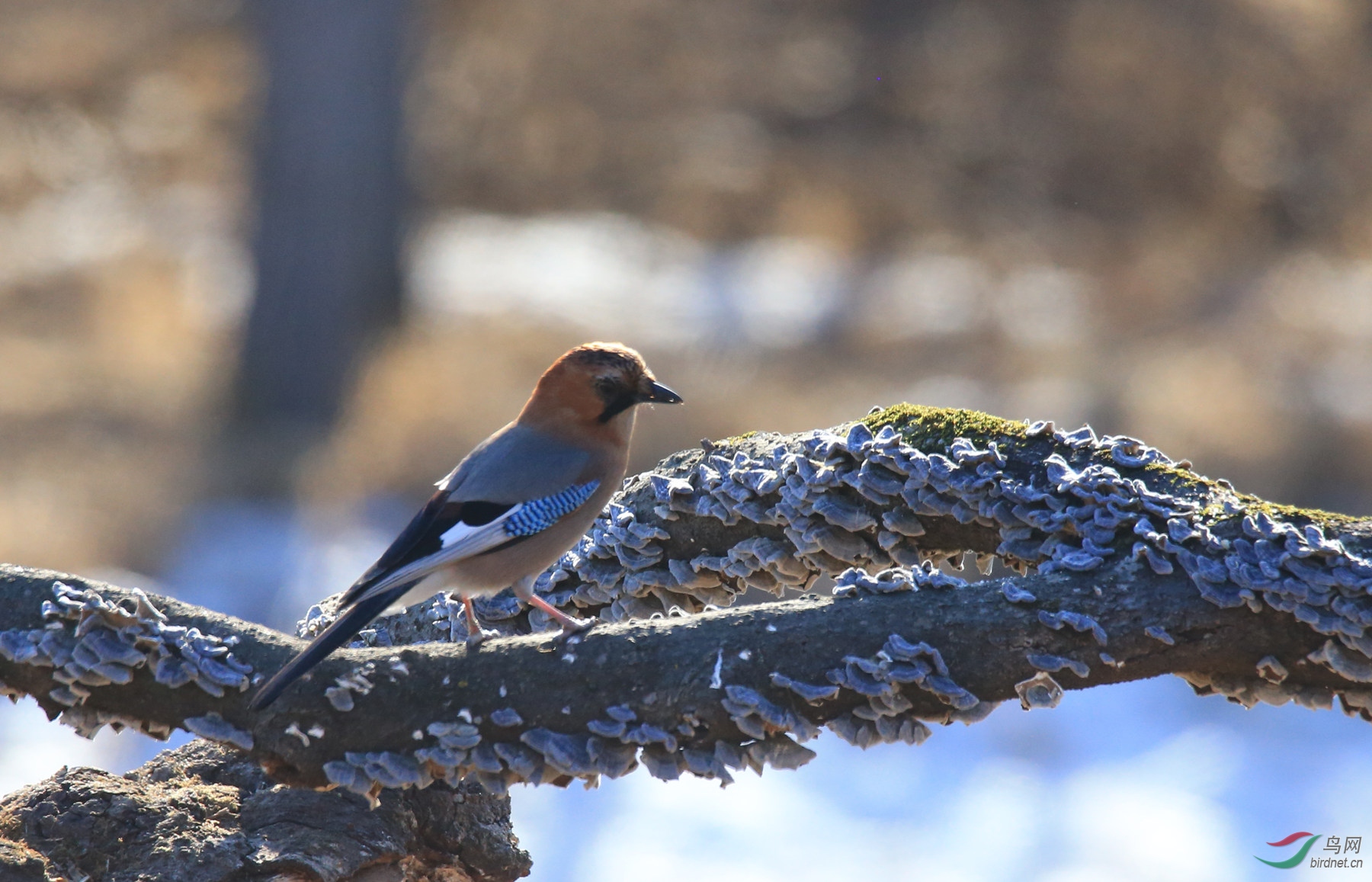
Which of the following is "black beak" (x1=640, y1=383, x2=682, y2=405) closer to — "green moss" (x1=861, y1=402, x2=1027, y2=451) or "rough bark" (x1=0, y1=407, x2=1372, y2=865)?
"green moss" (x1=861, y1=402, x2=1027, y2=451)

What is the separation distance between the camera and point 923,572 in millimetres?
2074

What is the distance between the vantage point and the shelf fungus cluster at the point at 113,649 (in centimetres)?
199

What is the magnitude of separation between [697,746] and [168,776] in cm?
111

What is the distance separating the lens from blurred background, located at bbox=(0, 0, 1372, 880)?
7465mm

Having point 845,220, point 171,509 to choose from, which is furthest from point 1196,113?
point 171,509

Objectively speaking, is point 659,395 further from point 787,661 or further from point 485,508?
point 787,661

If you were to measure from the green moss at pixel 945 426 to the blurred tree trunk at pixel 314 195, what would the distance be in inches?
278

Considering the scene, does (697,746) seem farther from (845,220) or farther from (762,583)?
(845,220)

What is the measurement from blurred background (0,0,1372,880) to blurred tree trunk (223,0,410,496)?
3 cm

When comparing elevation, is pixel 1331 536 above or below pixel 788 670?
above

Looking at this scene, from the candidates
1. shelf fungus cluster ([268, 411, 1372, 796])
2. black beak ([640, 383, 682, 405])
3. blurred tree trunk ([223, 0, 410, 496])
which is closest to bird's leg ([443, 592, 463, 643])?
shelf fungus cluster ([268, 411, 1372, 796])

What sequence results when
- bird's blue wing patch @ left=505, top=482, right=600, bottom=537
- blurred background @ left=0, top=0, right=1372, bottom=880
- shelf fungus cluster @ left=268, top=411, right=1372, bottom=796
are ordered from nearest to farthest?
1. shelf fungus cluster @ left=268, top=411, right=1372, bottom=796
2. bird's blue wing patch @ left=505, top=482, right=600, bottom=537
3. blurred background @ left=0, top=0, right=1372, bottom=880

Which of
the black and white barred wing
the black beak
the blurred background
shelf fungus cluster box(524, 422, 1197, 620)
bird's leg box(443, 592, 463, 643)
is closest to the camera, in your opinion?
shelf fungus cluster box(524, 422, 1197, 620)

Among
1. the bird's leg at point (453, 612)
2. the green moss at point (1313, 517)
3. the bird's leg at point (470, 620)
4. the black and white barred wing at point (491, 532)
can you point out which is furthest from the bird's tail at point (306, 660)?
the green moss at point (1313, 517)
